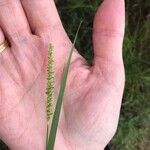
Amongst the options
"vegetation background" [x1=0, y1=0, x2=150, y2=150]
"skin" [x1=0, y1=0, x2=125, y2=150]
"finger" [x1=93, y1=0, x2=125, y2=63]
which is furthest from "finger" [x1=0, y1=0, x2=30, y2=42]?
"vegetation background" [x1=0, y1=0, x2=150, y2=150]

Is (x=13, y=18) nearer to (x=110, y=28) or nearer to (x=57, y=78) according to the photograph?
(x=57, y=78)

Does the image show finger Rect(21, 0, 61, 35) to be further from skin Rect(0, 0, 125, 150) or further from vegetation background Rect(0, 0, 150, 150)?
vegetation background Rect(0, 0, 150, 150)

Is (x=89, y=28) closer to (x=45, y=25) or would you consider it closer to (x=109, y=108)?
(x=45, y=25)

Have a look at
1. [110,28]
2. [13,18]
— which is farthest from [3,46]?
[110,28]

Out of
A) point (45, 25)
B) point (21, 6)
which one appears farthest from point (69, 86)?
point (21, 6)

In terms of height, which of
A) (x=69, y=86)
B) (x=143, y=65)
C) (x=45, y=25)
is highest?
(x=45, y=25)

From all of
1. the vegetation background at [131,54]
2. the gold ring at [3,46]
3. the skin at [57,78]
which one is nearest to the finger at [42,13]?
the skin at [57,78]
